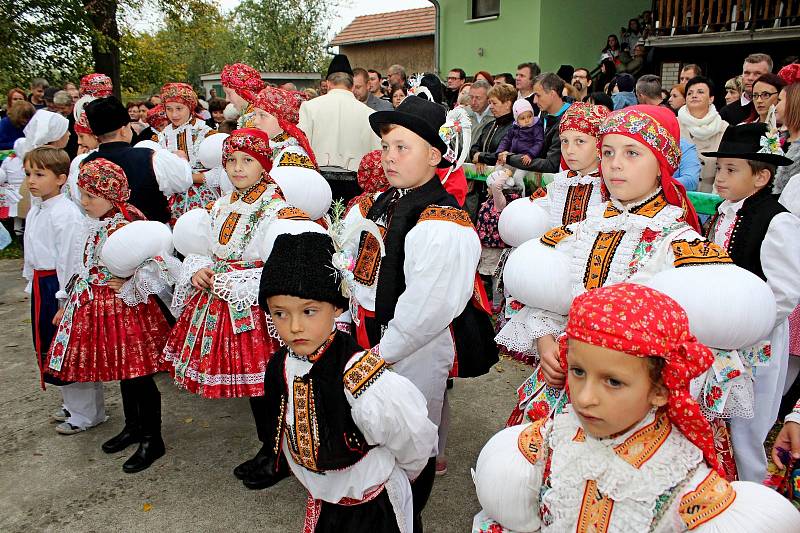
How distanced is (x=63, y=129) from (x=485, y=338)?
5.64 metres

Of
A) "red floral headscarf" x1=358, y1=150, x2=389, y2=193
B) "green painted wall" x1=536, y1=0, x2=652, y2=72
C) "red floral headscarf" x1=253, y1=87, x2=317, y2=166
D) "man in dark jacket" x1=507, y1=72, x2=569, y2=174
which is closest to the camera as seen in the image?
"red floral headscarf" x1=358, y1=150, x2=389, y2=193

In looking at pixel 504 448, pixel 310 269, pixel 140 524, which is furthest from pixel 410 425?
pixel 140 524

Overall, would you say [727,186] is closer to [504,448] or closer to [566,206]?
[566,206]

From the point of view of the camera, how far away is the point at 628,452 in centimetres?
162

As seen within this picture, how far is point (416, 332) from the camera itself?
2.61 m

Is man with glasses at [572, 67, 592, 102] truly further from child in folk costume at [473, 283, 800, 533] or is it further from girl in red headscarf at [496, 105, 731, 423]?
child in folk costume at [473, 283, 800, 533]

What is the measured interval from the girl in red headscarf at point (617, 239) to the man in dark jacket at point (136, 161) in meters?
3.24

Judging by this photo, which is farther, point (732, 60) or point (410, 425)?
point (732, 60)

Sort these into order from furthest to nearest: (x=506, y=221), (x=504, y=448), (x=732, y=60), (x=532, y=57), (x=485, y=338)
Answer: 1. (x=532, y=57)
2. (x=732, y=60)
3. (x=506, y=221)
4. (x=485, y=338)
5. (x=504, y=448)

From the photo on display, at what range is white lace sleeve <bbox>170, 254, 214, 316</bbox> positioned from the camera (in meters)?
3.67

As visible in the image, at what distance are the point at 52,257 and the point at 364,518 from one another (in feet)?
9.93

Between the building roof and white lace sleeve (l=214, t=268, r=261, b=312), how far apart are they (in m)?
21.3

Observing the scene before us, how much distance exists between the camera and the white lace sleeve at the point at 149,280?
12.5 ft

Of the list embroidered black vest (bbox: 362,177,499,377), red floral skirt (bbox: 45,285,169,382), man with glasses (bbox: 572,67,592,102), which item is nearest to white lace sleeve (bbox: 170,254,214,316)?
red floral skirt (bbox: 45,285,169,382)
